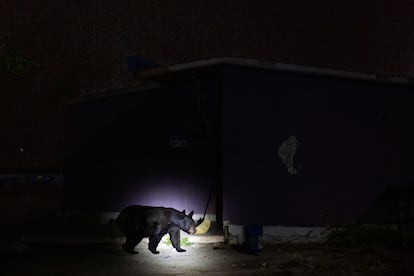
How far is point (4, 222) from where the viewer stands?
49.8ft

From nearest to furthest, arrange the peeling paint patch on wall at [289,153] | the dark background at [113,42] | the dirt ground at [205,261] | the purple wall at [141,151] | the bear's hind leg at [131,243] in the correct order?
the dirt ground at [205,261], the bear's hind leg at [131,243], the peeling paint patch on wall at [289,153], the purple wall at [141,151], the dark background at [113,42]

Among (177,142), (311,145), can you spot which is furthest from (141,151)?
(311,145)

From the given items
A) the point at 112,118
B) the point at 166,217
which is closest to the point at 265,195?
the point at 166,217

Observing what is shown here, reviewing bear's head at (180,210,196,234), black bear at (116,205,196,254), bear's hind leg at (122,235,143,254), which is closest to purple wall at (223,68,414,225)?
bear's head at (180,210,196,234)

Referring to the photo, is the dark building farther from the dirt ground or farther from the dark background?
the dark background

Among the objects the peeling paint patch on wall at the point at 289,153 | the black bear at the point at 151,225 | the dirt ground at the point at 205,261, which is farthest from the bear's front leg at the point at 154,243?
the peeling paint patch on wall at the point at 289,153

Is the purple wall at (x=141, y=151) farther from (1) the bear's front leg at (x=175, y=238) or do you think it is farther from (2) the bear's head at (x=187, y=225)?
(1) the bear's front leg at (x=175, y=238)

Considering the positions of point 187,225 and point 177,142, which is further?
point 177,142

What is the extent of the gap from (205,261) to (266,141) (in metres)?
3.31

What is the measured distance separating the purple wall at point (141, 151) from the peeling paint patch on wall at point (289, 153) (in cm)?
158

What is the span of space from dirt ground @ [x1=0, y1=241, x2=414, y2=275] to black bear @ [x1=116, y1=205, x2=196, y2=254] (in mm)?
252

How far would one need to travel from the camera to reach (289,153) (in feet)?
36.2

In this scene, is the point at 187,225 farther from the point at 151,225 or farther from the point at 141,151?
the point at 141,151

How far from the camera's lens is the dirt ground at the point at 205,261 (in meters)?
8.05
